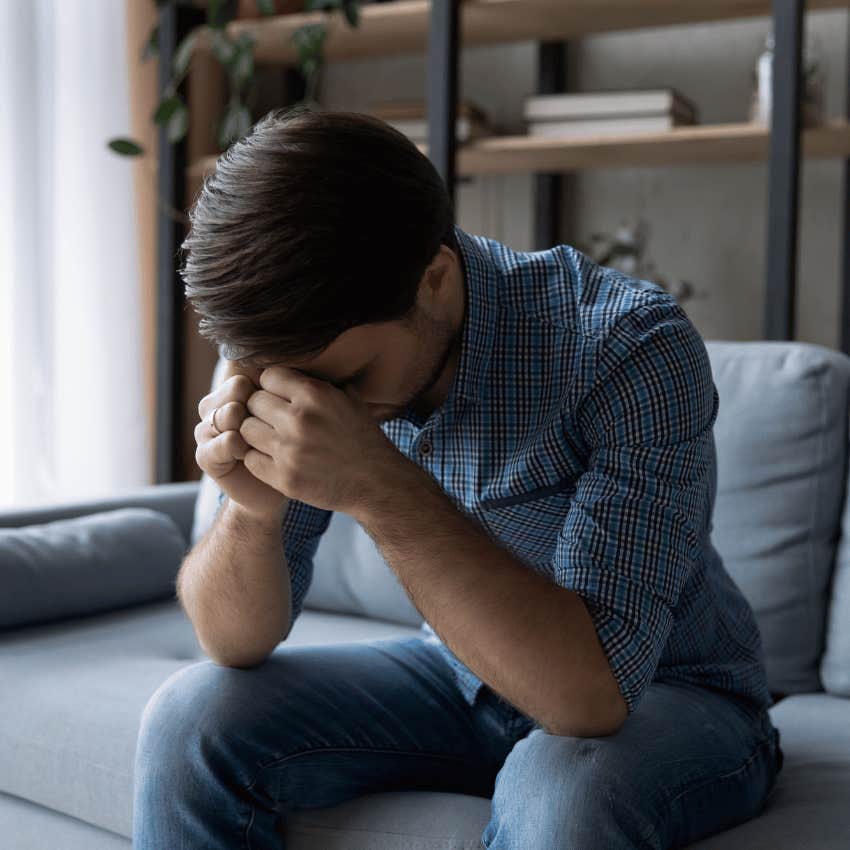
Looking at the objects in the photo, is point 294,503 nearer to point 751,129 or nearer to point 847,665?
point 847,665

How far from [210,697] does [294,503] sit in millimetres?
222

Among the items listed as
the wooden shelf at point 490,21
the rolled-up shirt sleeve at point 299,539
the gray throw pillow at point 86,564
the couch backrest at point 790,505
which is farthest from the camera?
the wooden shelf at point 490,21

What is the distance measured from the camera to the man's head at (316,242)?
87cm

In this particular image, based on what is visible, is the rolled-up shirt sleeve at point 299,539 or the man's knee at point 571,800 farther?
the rolled-up shirt sleeve at point 299,539

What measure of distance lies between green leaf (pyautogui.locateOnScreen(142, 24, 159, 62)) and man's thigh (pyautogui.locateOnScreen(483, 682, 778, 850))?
199cm

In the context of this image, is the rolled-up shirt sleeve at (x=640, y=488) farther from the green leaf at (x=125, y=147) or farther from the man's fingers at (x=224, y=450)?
the green leaf at (x=125, y=147)

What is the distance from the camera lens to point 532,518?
109 cm

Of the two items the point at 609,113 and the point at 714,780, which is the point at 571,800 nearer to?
the point at 714,780

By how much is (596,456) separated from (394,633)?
2.47 ft

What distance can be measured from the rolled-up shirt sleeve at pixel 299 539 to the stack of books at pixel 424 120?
1.27m

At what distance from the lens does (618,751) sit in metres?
0.91

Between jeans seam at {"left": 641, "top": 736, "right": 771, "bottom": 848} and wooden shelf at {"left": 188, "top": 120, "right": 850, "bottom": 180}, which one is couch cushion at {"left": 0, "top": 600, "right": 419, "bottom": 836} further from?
wooden shelf at {"left": 188, "top": 120, "right": 850, "bottom": 180}

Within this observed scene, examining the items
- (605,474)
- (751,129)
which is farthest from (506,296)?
(751,129)

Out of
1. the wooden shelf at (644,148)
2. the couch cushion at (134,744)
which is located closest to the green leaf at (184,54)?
the wooden shelf at (644,148)
